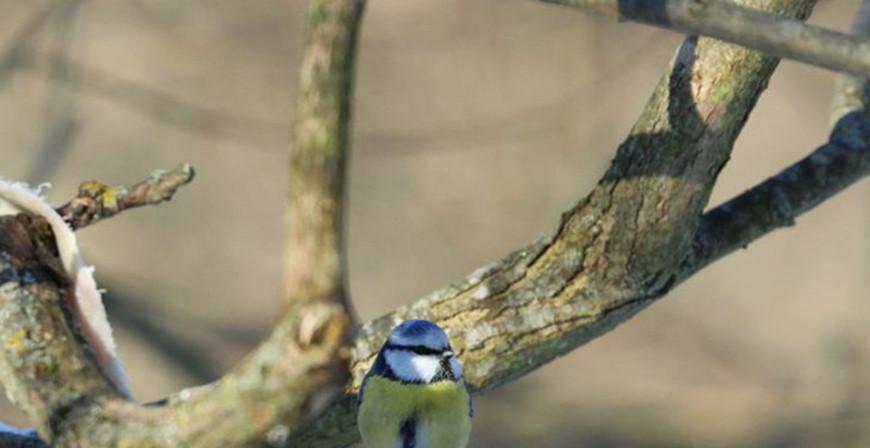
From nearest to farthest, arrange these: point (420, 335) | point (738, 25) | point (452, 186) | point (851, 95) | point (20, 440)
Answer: point (738, 25) → point (420, 335) → point (20, 440) → point (851, 95) → point (452, 186)

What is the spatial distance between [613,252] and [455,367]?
19 cm

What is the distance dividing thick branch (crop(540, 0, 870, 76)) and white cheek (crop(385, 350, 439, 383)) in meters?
0.52

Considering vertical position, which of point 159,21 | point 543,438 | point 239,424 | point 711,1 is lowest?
point 239,424

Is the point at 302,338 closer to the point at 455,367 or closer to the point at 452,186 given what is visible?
the point at 455,367

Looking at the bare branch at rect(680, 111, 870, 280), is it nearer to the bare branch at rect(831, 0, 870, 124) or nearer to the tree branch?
the bare branch at rect(831, 0, 870, 124)

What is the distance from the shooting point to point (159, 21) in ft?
10.8

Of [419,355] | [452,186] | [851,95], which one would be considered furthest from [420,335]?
[452,186]

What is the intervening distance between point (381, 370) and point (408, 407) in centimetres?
6

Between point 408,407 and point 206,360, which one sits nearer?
point 408,407

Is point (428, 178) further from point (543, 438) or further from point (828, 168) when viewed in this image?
point (828, 168)

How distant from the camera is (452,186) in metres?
3.36

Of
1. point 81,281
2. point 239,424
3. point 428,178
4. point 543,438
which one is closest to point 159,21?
point 428,178

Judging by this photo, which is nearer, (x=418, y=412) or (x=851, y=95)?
(x=418, y=412)

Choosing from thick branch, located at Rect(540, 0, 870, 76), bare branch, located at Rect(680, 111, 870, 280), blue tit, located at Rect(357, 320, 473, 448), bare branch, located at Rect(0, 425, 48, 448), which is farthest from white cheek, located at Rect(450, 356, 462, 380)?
thick branch, located at Rect(540, 0, 870, 76)
